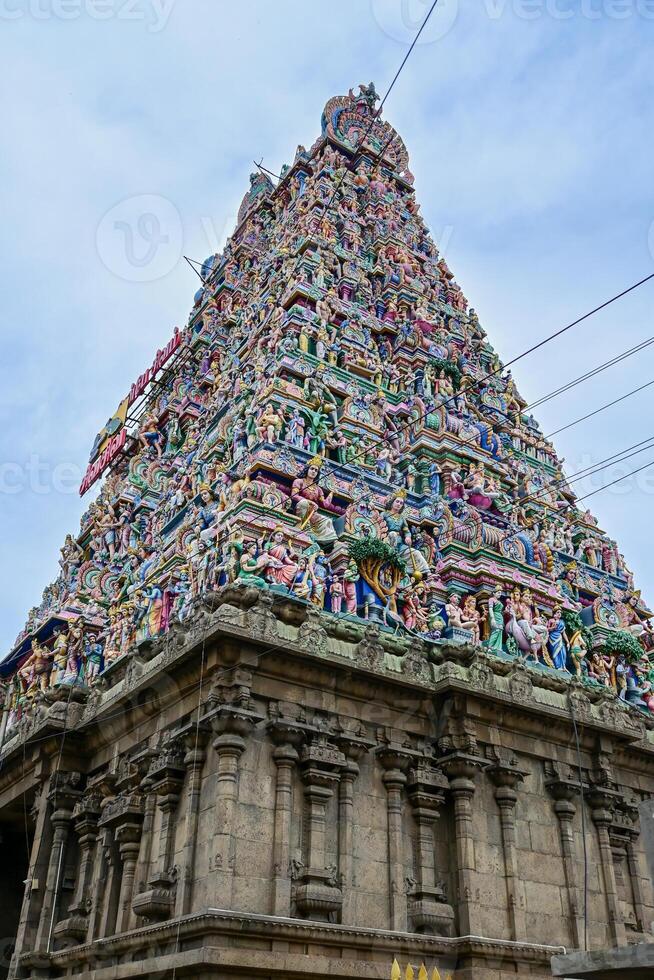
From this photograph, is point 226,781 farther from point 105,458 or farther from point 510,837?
point 105,458

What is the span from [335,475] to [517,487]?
760cm

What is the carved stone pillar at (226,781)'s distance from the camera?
1445cm

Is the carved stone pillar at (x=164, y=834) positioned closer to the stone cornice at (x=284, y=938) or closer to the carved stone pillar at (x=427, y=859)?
the stone cornice at (x=284, y=938)

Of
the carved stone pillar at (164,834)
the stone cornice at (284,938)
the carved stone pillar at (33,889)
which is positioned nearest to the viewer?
the stone cornice at (284,938)

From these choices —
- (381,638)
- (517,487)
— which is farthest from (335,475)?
(517,487)

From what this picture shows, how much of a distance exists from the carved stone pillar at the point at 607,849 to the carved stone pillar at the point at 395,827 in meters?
4.69

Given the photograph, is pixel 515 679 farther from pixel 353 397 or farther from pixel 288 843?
pixel 353 397

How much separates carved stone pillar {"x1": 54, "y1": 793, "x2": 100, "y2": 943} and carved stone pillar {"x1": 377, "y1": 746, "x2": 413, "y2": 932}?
6206 mm

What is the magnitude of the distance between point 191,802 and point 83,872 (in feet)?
16.1

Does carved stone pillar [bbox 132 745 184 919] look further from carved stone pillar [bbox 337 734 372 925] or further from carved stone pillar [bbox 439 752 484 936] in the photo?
carved stone pillar [bbox 439 752 484 936]

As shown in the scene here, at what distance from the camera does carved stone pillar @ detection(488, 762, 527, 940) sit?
1705 centimetres

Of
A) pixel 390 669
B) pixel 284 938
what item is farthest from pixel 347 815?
pixel 390 669

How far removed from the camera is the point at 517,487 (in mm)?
28344

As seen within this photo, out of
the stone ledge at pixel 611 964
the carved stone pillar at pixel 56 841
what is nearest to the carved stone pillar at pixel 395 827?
the stone ledge at pixel 611 964
